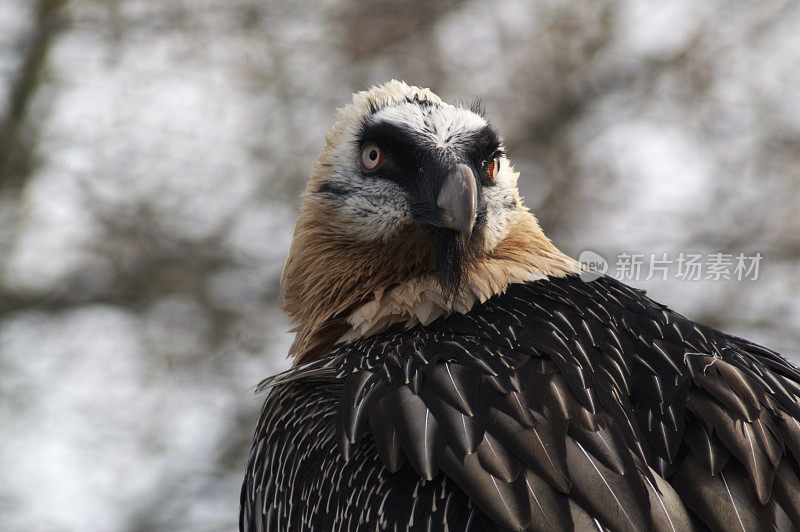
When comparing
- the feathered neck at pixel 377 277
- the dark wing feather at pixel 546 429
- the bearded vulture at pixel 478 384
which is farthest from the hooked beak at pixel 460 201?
the dark wing feather at pixel 546 429

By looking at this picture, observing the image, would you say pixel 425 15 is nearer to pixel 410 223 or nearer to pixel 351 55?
pixel 351 55

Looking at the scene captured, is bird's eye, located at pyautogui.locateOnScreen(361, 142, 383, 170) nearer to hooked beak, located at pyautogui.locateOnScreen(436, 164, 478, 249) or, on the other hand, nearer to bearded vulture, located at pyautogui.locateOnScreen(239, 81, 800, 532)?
bearded vulture, located at pyautogui.locateOnScreen(239, 81, 800, 532)

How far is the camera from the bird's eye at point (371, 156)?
4125mm

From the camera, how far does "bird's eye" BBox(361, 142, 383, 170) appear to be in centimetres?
412

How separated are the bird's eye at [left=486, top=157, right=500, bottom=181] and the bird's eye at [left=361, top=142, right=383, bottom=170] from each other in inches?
22.1

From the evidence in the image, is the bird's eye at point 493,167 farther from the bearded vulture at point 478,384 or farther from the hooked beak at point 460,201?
the hooked beak at point 460,201

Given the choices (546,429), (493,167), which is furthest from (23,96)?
(546,429)

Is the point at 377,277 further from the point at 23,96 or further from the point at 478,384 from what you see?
the point at 23,96

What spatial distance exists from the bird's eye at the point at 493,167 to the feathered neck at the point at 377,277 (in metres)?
0.25

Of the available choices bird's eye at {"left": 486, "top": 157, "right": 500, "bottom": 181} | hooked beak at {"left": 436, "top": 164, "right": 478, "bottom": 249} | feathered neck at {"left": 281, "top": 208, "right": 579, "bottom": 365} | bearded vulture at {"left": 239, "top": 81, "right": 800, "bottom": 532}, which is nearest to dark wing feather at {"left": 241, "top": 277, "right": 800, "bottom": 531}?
bearded vulture at {"left": 239, "top": 81, "right": 800, "bottom": 532}

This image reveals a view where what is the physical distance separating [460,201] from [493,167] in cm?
73

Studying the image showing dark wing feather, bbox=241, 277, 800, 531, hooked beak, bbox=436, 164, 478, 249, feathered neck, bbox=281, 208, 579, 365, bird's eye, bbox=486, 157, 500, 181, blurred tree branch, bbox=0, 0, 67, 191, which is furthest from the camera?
A: blurred tree branch, bbox=0, 0, 67, 191

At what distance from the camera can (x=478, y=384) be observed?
2.83 m

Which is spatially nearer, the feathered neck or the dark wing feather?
the dark wing feather
